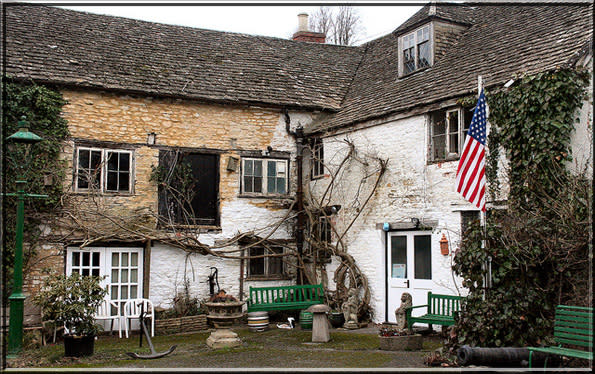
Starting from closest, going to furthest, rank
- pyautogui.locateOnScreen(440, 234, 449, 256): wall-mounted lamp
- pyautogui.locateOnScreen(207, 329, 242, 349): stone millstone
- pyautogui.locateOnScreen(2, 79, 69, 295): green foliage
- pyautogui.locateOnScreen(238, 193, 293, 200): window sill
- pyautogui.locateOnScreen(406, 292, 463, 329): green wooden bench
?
1. pyautogui.locateOnScreen(406, 292, 463, 329): green wooden bench
2. pyautogui.locateOnScreen(207, 329, 242, 349): stone millstone
3. pyautogui.locateOnScreen(440, 234, 449, 256): wall-mounted lamp
4. pyautogui.locateOnScreen(2, 79, 69, 295): green foliage
5. pyautogui.locateOnScreen(238, 193, 293, 200): window sill

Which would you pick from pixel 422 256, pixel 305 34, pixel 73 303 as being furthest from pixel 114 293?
Result: pixel 305 34

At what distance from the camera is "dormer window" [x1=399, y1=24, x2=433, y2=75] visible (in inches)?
612

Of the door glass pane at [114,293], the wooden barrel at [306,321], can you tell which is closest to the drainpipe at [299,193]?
the wooden barrel at [306,321]

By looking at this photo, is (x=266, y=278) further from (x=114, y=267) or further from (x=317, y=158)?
(x=114, y=267)

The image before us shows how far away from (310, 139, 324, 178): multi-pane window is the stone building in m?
0.05

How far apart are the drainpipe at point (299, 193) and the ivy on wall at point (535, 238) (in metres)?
6.65

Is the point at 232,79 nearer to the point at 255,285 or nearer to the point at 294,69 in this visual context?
the point at 294,69

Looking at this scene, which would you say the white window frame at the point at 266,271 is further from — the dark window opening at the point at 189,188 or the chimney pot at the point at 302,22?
the chimney pot at the point at 302,22

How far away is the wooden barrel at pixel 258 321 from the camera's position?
14.2 meters

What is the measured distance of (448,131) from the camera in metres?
13.2

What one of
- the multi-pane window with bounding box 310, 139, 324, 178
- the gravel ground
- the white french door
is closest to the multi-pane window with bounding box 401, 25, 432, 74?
the multi-pane window with bounding box 310, 139, 324, 178

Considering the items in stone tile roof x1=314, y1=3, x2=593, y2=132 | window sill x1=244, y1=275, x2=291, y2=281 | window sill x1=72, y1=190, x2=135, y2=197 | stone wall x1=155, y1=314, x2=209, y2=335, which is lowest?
stone wall x1=155, y1=314, x2=209, y2=335

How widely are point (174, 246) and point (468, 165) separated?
26.2ft

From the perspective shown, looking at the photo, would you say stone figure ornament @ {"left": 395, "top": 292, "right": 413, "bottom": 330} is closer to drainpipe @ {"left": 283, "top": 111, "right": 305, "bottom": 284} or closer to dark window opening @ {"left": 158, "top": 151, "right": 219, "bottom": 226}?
A: drainpipe @ {"left": 283, "top": 111, "right": 305, "bottom": 284}
